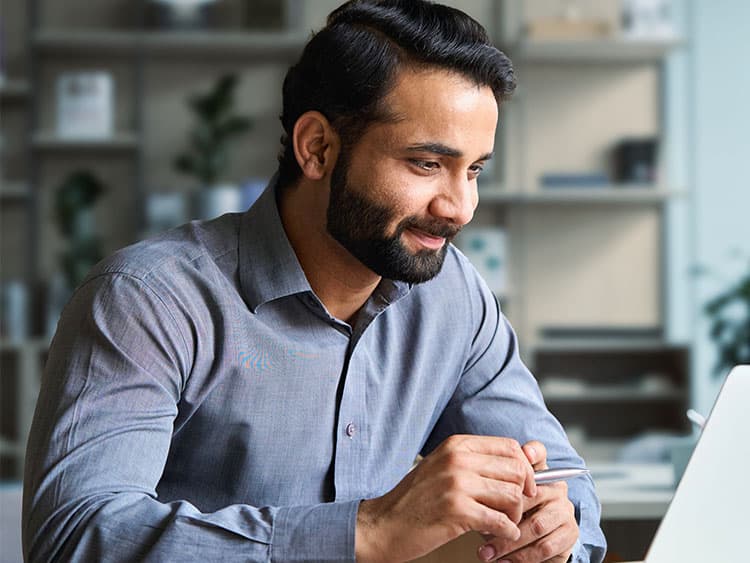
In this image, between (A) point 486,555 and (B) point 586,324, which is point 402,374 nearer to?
(A) point 486,555

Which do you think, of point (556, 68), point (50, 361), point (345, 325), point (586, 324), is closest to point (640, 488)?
point (345, 325)

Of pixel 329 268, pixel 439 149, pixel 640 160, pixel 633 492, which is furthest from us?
pixel 640 160

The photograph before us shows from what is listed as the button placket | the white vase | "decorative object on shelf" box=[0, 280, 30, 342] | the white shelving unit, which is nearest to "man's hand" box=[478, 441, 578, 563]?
the button placket

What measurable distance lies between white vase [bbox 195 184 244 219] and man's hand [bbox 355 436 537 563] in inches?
122

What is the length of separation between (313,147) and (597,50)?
3.18m

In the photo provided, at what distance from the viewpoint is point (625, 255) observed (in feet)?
14.3

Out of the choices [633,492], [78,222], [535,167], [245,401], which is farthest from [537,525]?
[535,167]

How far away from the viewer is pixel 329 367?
3.99 feet

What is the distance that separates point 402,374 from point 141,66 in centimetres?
324

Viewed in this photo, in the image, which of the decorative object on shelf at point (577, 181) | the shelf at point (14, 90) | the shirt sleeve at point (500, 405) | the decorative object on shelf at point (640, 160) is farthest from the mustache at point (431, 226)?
the shelf at point (14, 90)

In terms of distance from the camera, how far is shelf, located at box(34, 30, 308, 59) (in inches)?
162

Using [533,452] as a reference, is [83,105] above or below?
above

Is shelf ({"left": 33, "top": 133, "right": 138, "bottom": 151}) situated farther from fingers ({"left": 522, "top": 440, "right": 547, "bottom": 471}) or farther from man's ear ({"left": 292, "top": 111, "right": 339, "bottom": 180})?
fingers ({"left": 522, "top": 440, "right": 547, "bottom": 471})

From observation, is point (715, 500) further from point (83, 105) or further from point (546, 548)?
point (83, 105)
